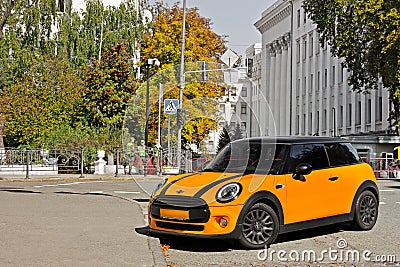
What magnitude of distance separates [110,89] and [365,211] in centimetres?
3862

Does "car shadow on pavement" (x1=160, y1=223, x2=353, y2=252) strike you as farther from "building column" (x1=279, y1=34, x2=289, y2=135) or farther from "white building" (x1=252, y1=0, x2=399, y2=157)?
"building column" (x1=279, y1=34, x2=289, y2=135)

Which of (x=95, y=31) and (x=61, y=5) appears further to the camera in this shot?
(x=61, y=5)

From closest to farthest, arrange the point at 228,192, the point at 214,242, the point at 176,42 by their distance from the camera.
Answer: the point at 228,192, the point at 214,242, the point at 176,42

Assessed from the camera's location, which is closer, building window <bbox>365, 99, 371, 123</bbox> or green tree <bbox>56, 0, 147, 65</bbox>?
green tree <bbox>56, 0, 147, 65</bbox>

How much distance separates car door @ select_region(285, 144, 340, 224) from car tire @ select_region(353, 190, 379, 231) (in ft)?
2.42

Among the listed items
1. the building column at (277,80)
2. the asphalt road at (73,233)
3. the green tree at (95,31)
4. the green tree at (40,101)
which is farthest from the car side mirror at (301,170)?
the building column at (277,80)

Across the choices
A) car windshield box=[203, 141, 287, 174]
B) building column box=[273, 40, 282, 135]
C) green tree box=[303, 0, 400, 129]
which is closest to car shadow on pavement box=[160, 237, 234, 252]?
car windshield box=[203, 141, 287, 174]

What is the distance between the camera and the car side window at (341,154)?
11875 mm

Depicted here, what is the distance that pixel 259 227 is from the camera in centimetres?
1030

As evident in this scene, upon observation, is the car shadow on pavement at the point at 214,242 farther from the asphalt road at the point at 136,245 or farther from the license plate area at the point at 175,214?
the license plate area at the point at 175,214

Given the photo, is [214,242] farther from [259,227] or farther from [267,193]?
[267,193]

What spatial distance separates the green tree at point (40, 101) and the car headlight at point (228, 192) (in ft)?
126

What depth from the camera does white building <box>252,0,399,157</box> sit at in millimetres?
70375

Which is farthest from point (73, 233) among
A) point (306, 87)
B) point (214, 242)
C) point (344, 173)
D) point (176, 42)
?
point (306, 87)
